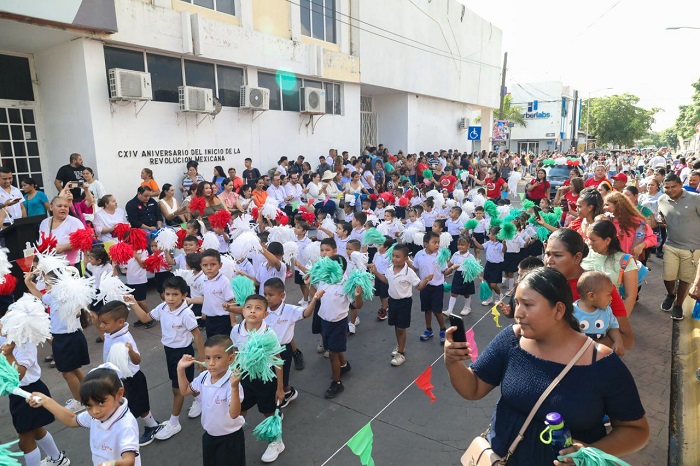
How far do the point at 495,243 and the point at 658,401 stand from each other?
342 cm

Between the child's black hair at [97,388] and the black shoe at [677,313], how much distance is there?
7.37m

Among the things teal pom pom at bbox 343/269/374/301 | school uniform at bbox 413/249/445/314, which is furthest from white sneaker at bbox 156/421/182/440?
school uniform at bbox 413/249/445/314

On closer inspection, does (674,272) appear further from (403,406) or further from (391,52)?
(391,52)

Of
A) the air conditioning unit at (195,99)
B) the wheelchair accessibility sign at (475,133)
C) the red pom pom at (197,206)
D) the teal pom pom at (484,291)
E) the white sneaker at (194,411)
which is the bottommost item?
the white sneaker at (194,411)

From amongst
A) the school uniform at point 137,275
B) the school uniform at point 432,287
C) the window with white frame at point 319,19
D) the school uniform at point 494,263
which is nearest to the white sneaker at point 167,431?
the school uniform at point 137,275

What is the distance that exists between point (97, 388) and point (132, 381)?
1.31 metres

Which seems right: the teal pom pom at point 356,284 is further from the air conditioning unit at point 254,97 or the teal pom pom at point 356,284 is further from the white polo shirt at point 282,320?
the air conditioning unit at point 254,97

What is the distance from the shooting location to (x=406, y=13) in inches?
798

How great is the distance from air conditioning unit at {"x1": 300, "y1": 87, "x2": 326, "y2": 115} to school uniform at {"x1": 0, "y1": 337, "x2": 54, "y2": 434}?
1225 centimetres

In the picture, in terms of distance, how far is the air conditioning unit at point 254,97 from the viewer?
502 inches

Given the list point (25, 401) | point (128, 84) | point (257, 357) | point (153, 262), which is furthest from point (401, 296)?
point (128, 84)

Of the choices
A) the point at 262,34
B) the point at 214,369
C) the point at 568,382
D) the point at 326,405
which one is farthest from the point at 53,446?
the point at 262,34

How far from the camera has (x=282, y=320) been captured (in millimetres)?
4508

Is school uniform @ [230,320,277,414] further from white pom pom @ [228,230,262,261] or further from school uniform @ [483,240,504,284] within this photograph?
school uniform @ [483,240,504,284]
